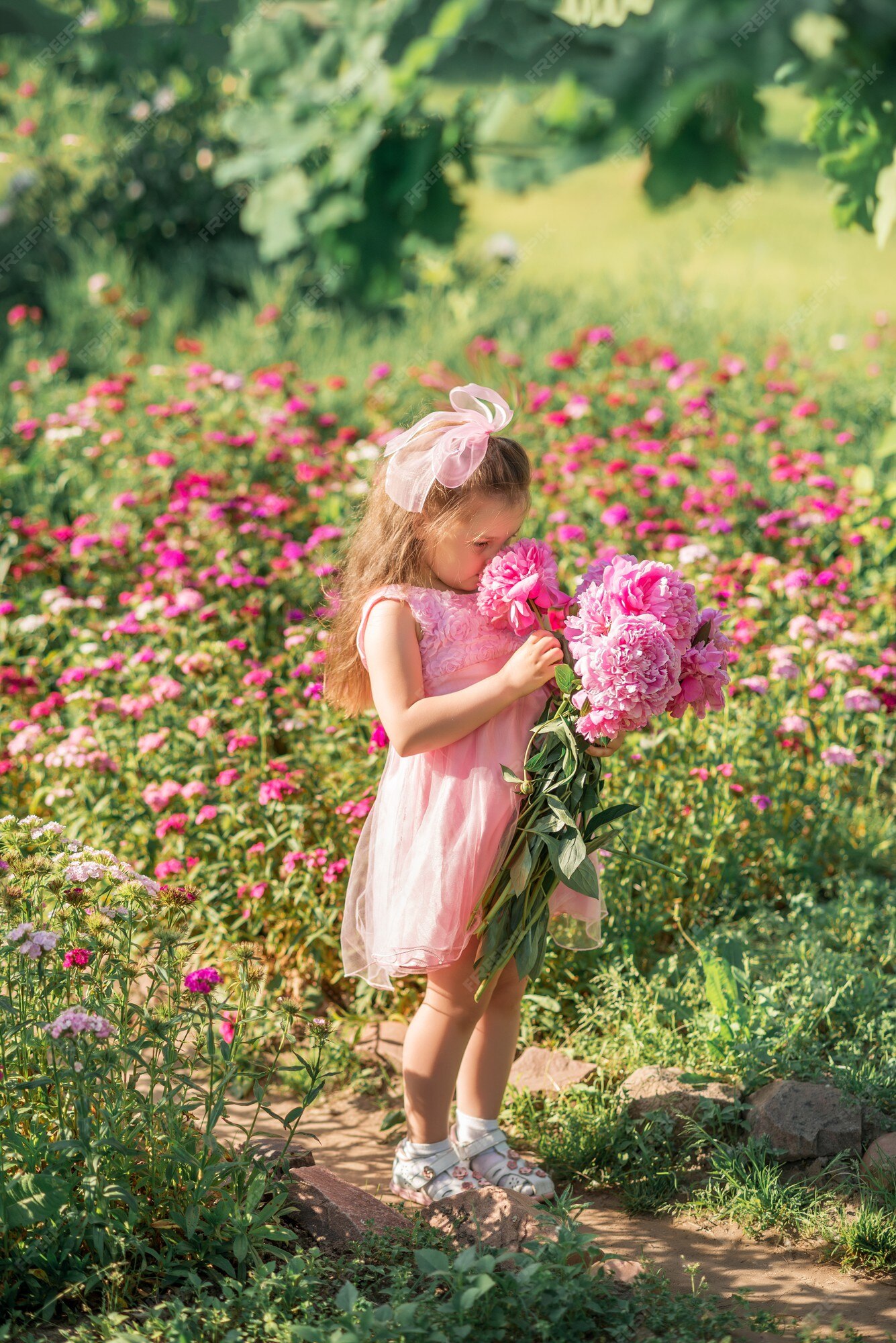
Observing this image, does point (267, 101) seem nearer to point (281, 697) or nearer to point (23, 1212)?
point (281, 697)

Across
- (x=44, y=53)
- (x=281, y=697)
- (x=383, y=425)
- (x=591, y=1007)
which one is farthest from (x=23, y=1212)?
(x=44, y=53)

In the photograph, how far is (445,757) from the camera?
2.40m

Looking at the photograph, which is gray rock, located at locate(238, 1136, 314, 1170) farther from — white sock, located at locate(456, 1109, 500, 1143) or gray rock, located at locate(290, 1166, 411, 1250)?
white sock, located at locate(456, 1109, 500, 1143)

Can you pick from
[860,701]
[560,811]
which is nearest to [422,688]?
[560,811]

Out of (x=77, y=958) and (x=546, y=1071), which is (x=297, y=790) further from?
(x=77, y=958)

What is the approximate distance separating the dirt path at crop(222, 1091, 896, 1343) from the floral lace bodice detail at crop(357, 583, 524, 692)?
3.47ft

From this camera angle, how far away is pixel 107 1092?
210 cm

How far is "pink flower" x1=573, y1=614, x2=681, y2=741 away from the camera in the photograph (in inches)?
83.0

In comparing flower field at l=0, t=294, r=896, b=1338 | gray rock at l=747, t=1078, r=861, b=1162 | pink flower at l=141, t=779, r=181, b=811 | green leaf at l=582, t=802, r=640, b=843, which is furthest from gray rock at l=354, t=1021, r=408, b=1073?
green leaf at l=582, t=802, r=640, b=843

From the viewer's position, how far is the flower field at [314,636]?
3316mm

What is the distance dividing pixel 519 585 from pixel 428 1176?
1200mm

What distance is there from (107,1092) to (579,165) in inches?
71.2

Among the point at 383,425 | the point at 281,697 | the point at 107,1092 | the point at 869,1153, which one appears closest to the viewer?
the point at 107,1092

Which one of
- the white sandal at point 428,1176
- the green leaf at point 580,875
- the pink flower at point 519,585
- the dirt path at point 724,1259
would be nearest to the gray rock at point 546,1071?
the dirt path at point 724,1259
